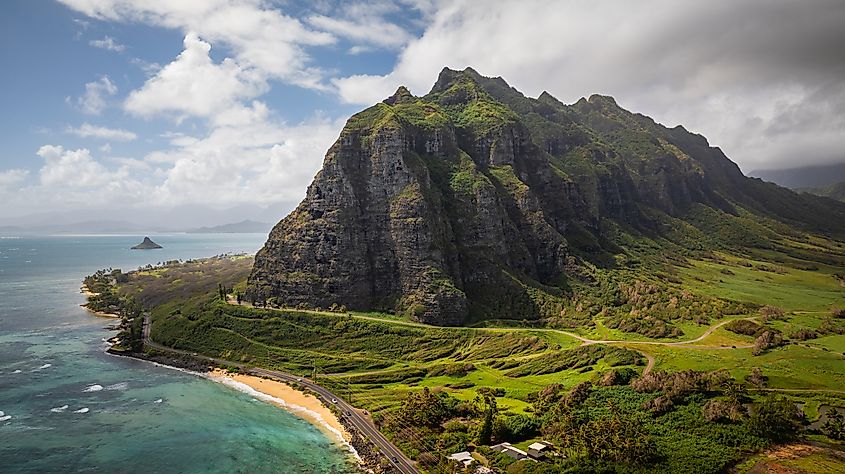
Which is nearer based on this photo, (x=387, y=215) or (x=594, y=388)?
(x=594, y=388)

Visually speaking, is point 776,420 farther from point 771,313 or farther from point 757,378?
point 771,313

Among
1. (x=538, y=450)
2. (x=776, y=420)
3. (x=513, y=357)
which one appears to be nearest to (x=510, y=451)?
(x=538, y=450)

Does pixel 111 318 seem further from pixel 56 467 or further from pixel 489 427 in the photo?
pixel 489 427

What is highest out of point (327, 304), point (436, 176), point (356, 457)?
point (436, 176)

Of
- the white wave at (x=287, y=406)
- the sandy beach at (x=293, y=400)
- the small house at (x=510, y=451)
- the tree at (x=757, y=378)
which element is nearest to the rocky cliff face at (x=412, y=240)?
the sandy beach at (x=293, y=400)

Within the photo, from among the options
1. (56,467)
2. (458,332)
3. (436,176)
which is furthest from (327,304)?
(56,467)

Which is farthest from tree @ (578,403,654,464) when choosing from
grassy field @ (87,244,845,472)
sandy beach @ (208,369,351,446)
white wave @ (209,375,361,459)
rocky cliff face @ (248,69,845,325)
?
rocky cliff face @ (248,69,845,325)

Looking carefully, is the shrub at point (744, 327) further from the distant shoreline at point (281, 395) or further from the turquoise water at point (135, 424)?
the turquoise water at point (135, 424)
